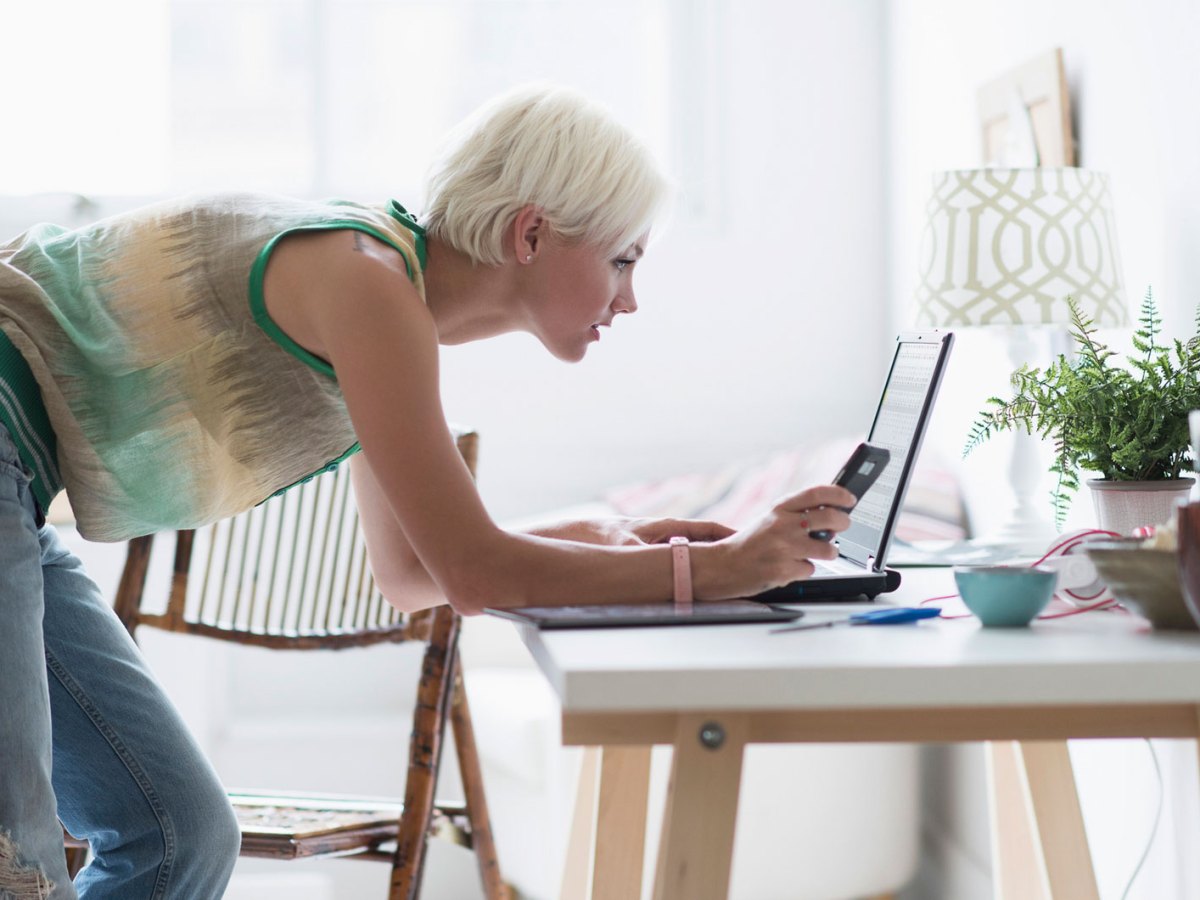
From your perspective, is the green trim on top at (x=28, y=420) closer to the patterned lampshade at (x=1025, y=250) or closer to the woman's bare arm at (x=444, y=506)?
the woman's bare arm at (x=444, y=506)

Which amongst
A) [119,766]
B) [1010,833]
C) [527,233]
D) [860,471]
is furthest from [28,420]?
[1010,833]

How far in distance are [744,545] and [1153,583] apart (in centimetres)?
27

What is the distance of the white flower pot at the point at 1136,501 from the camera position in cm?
110

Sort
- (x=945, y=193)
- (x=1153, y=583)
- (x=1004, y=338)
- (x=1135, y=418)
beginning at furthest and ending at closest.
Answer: (x=1004, y=338)
(x=945, y=193)
(x=1135, y=418)
(x=1153, y=583)

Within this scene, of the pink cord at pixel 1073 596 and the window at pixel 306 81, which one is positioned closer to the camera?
Answer: the pink cord at pixel 1073 596

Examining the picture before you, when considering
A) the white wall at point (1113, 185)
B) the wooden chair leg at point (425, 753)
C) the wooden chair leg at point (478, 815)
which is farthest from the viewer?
the wooden chair leg at point (478, 815)

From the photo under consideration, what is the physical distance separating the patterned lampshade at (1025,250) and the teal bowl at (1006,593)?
633mm

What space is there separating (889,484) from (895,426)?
65 millimetres

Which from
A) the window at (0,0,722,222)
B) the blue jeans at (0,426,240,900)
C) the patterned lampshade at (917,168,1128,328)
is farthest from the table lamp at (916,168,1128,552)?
the window at (0,0,722,222)

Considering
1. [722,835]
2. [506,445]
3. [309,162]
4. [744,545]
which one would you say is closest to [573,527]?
[744,545]

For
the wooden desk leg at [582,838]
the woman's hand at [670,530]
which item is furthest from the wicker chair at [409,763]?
the woman's hand at [670,530]

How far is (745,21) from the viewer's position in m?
2.82

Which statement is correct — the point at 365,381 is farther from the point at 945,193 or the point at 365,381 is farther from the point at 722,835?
the point at 945,193

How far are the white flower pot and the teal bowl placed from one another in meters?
0.27
